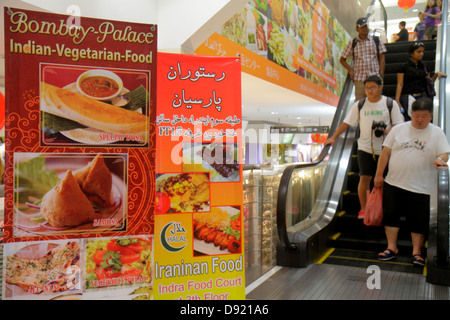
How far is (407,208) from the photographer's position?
13.3ft

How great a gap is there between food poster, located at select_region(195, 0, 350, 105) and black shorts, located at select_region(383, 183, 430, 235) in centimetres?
293

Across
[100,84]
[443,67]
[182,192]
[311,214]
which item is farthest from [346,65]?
[100,84]

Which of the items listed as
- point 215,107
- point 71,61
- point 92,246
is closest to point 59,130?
point 71,61

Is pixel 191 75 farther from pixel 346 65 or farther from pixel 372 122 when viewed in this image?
pixel 346 65

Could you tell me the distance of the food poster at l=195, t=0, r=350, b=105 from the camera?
6125 mm

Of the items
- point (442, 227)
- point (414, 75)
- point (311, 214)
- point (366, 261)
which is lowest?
point (366, 261)

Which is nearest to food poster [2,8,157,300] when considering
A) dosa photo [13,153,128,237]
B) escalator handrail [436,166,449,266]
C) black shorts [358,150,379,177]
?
dosa photo [13,153,128,237]

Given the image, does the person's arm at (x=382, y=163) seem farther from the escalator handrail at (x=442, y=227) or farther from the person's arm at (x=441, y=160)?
the escalator handrail at (x=442, y=227)

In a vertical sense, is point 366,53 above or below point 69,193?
above

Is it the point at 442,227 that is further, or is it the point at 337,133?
the point at 337,133

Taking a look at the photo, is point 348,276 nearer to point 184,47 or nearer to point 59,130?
point 184,47

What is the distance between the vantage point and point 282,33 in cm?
783

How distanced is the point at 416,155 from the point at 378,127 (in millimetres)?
784

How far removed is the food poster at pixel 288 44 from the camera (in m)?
6.12
